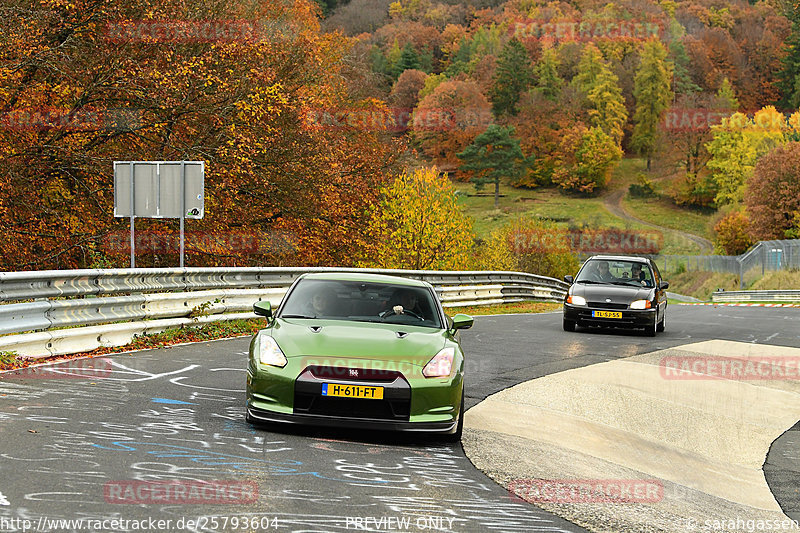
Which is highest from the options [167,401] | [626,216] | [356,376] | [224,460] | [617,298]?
[356,376]

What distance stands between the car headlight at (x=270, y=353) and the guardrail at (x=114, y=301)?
4.18 meters

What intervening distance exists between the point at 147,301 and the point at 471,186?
130 metres

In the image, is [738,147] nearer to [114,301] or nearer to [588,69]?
[588,69]

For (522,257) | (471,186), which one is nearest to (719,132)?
(471,186)

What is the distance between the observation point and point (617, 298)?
19797 mm

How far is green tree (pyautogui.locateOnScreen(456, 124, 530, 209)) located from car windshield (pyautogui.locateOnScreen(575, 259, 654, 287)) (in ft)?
373

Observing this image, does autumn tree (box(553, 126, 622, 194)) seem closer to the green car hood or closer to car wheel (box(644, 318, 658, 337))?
car wheel (box(644, 318, 658, 337))

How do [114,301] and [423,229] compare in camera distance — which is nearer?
[114,301]

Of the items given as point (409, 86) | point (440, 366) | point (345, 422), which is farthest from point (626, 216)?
point (345, 422)

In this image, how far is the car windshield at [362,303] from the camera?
8859 mm

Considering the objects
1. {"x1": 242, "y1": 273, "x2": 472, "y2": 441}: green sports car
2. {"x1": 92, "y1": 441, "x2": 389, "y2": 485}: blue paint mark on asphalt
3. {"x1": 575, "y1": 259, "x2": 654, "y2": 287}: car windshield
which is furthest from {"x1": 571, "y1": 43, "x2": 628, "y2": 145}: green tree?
{"x1": 92, "y1": 441, "x2": 389, "y2": 485}: blue paint mark on asphalt

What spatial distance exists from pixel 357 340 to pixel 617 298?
41.8 ft

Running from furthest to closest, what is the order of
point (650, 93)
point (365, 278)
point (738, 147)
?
point (650, 93) < point (738, 147) < point (365, 278)

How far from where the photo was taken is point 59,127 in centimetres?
2336
